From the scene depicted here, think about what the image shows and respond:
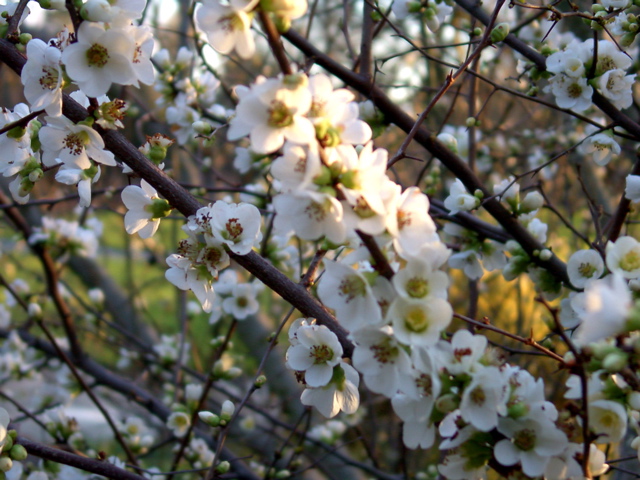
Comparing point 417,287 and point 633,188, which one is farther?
point 633,188

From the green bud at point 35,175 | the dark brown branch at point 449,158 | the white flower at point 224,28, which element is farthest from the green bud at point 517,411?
the green bud at point 35,175

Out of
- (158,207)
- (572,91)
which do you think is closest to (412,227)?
(158,207)

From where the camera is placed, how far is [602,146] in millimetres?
1997

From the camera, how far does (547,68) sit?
191 cm

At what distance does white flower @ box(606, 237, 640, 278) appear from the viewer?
1318 millimetres

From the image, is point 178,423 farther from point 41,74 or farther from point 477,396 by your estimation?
point 477,396

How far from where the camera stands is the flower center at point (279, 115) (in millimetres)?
1006

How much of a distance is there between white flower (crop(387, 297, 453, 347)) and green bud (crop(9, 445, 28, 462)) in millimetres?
1017

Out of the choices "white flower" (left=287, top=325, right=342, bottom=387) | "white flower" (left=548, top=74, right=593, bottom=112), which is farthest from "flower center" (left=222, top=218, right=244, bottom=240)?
"white flower" (left=548, top=74, right=593, bottom=112)

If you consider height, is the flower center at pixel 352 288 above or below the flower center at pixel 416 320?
above

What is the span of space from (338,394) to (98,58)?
3.14 feet

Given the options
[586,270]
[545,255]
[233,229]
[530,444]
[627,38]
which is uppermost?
[627,38]

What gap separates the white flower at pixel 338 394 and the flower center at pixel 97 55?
2.90 feet

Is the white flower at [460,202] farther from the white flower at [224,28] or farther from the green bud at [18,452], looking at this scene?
the green bud at [18,452]
